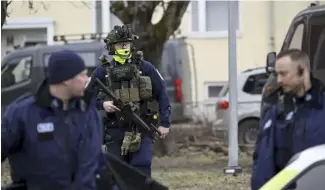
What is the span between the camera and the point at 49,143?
5020 mm

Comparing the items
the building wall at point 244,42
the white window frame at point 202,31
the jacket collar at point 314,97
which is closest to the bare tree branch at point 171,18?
the building wall at point 244,42

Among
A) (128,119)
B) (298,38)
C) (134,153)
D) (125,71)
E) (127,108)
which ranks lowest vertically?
(134,153)

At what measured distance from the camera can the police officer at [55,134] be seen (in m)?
5.02

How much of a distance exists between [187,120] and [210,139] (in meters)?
2.87

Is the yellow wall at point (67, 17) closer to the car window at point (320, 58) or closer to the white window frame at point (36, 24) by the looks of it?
the white window frame at point (36, 24)

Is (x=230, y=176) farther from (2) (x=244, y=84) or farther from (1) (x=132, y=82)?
(2) (x=244, y=84)

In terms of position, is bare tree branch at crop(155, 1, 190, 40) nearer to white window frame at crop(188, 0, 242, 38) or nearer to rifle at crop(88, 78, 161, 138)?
rifle at crop(88, 78, 161, 138)

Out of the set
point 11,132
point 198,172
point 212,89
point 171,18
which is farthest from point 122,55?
point 212,89

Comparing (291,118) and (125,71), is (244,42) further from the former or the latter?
(291,118)

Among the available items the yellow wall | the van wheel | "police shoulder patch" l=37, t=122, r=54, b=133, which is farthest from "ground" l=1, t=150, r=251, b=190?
the yellow wall

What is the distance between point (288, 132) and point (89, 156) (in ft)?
4.27

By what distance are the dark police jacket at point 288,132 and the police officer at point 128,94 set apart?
8.66ft

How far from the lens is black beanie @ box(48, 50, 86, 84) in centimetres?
511

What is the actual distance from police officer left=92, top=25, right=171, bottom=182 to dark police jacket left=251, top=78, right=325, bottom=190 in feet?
8.66
